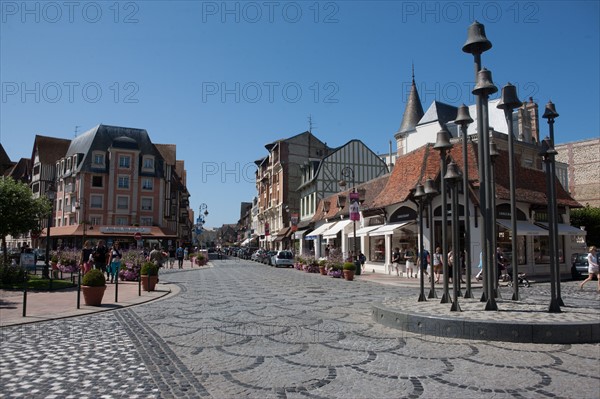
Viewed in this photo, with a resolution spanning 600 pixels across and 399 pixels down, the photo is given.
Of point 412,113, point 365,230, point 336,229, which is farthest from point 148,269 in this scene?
point 412,113

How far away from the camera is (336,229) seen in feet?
116

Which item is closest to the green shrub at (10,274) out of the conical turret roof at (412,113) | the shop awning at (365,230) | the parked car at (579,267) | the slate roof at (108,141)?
the shop awning at (365,230)

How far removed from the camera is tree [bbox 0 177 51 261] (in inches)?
840

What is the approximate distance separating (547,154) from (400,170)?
57.4 feet

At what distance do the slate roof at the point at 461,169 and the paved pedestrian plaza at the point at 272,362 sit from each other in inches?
645

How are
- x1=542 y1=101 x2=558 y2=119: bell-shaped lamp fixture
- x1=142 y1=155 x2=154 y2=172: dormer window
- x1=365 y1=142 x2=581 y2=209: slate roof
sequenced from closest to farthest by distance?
x1=542 y1=101 x2=558 y2=119: bell-shaped lamp fixture < x1=365 y1=142 x2=581 y2=209: slate roof < x1=142 y1=155 x2=154 y2=172: dormer window

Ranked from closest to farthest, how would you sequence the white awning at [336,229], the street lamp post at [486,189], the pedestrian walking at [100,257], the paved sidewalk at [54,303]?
1. the street lamp post at [486,189]
2. the paved sidewalk at [54,303]
3. the pedestrian walking at [100,257]
4. the white awning at [336,229]

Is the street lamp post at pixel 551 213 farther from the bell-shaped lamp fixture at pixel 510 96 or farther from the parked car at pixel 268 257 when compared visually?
the parked car at pixel 268 257

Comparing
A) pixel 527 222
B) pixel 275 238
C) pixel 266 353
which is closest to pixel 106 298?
pixel 266 353

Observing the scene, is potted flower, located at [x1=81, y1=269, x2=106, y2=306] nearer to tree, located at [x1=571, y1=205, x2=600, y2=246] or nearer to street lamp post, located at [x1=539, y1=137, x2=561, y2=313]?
street lamp post, located at [x1=539, y1=137, x2=561, y2=313]

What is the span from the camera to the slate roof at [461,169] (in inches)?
974

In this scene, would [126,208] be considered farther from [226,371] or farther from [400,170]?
[226,371]

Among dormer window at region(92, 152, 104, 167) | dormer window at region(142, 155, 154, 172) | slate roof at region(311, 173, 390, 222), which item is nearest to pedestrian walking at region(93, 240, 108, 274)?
slate roof at region(311, 173, 390, 222)

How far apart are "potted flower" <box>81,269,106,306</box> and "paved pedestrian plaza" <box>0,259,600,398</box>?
1.99m
